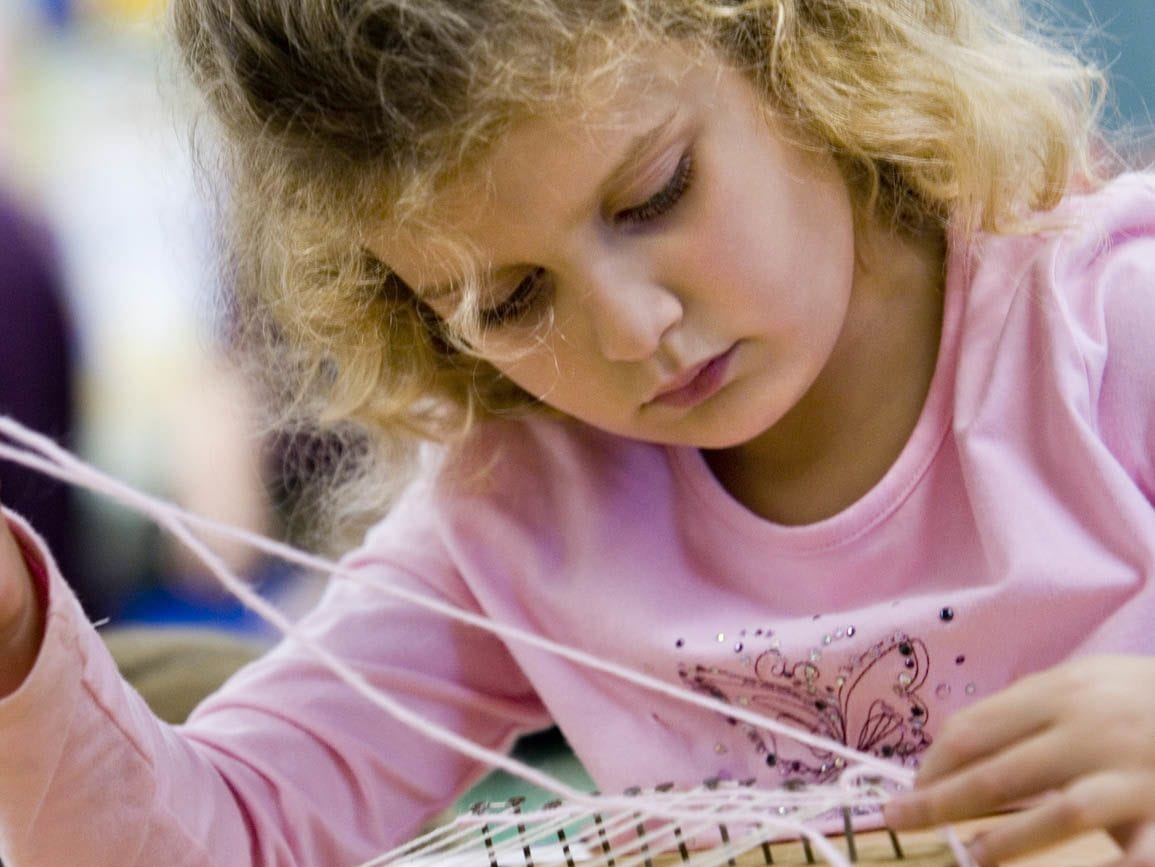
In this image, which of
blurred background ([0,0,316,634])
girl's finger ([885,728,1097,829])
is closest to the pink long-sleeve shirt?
girl's finger ([885,728,1097,829])

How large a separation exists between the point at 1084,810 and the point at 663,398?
319mm

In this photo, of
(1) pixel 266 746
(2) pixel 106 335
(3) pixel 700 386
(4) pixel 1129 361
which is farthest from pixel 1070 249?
(2) pixel 106 335

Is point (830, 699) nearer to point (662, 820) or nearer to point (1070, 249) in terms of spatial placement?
point (662, 820)

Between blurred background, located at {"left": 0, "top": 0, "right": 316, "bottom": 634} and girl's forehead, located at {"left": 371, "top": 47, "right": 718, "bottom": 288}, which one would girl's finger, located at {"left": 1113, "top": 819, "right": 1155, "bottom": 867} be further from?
blurred background, located at {"left": 0, "top": 0, "right": 316, "bottom": 634}

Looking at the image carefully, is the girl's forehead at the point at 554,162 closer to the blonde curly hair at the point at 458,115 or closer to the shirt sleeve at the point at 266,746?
the blonde curly hair at the point at 458,115

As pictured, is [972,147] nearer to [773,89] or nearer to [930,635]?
[773,89]

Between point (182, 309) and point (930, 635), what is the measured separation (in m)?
1.76

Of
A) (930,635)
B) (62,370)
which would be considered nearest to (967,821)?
(930,635)

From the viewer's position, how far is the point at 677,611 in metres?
0.87

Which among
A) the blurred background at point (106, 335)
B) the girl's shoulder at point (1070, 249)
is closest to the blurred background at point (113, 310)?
the blurred background at point (106, 335)

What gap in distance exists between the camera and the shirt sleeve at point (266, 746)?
0.72m

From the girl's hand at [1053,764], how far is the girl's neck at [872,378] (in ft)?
0.99

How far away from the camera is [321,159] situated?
2.40ft

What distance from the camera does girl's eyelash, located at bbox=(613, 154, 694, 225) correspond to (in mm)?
709
